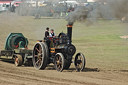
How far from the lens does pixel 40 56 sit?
1530cm

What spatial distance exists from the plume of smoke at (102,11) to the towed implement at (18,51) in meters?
3.01

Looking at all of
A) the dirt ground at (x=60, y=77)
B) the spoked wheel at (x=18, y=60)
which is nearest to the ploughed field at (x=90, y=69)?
the dirt ground at (x=60, y=77)

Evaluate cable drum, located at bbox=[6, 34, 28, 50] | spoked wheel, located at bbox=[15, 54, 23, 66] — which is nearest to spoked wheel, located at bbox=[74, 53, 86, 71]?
spoked wheel, located at bbox=[15, 54, 23, 66]

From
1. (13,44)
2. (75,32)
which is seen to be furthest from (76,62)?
(75,32)

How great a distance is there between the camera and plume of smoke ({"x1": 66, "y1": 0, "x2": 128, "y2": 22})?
12.7 meters

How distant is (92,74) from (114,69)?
7.07 ft

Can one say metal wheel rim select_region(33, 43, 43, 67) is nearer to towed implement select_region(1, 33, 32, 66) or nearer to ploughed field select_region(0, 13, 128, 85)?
ploughed field select_region(0, 13, 128, 85)

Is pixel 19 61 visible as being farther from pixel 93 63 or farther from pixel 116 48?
pixel 116 48

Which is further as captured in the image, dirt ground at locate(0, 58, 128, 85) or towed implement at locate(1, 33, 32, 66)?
towed implement at locate(1, 33, 32, 66)

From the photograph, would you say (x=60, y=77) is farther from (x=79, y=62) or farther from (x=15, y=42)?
(x=15, y=42)

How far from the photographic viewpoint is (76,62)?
48.8 ft

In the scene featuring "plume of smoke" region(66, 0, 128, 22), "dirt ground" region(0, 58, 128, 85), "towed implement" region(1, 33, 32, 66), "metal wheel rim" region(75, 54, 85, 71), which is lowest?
"dirt ground" region(0, 58, 128, 85)

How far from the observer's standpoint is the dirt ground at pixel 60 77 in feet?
38.6

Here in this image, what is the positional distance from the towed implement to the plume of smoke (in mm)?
3005
